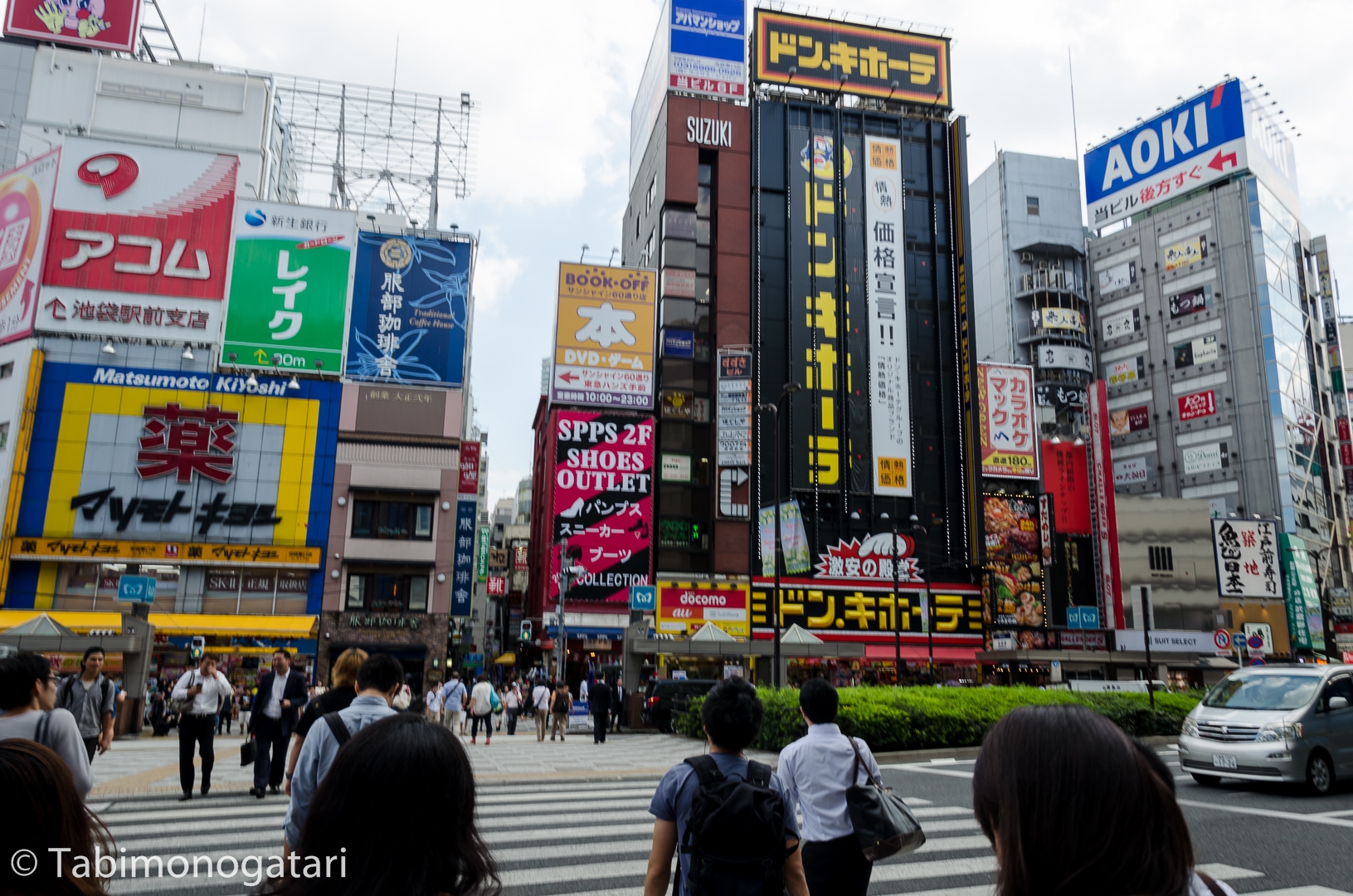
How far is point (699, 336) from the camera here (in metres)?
51.4

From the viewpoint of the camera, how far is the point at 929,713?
1883cm

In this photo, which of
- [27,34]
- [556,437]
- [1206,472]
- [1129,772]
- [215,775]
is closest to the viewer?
[1129,772]

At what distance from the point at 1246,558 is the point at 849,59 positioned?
125ft

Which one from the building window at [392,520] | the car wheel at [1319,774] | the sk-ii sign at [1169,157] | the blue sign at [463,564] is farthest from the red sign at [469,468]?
the sk-ii sign at [1169,157]

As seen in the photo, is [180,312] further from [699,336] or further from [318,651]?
[699,336]

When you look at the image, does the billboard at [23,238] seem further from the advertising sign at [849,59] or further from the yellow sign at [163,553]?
the advertising sign at [849,59]

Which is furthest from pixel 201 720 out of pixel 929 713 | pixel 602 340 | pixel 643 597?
pixel 602 340

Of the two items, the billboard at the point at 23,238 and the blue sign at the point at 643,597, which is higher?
the billboard at the point at 23,238

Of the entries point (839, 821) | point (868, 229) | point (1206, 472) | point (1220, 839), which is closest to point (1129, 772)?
point (839, 821)

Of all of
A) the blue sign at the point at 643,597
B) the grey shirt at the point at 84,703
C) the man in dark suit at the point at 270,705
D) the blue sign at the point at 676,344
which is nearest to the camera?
the grey shirt at the point at 84,703

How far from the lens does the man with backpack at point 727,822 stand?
3855 mm

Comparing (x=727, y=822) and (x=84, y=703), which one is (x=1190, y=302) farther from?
(x=727, y=822)

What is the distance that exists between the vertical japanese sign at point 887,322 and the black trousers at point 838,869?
46688mm

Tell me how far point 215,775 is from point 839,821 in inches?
546
